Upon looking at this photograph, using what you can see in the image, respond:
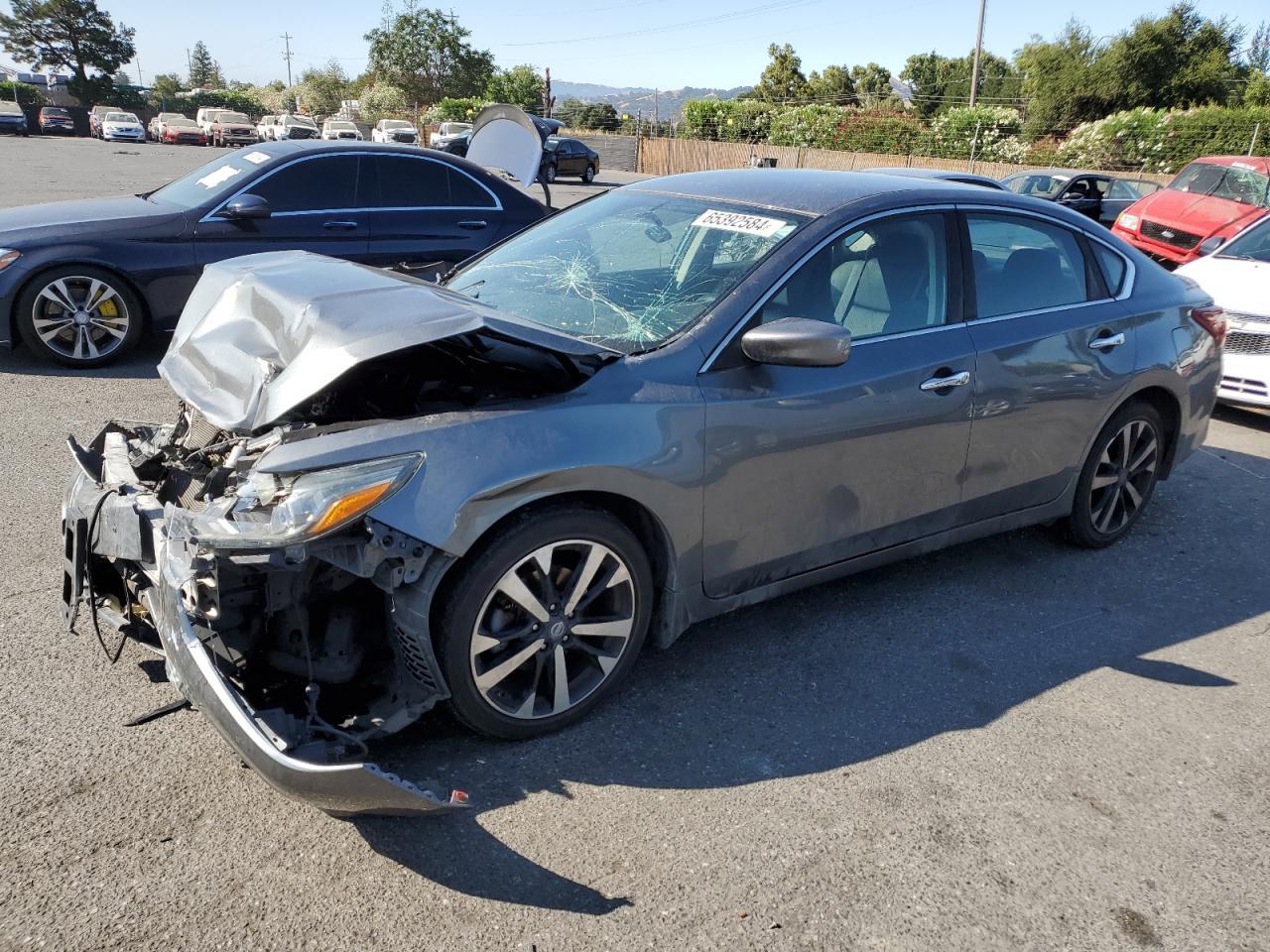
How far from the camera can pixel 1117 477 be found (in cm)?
465

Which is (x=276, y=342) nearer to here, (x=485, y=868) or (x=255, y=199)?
(x=485, y=868)

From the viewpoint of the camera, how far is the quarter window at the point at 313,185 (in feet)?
24.3

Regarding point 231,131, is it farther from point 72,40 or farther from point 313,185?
point 313,185

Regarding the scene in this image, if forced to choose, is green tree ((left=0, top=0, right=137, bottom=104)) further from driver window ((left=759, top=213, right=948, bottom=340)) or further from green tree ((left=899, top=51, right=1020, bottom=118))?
driver window ((left=759, top=213, right=948, bottom=340))

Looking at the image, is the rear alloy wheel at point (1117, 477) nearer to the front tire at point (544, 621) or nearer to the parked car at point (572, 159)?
the front tire at point (544, 621)

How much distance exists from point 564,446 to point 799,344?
33.0 inches

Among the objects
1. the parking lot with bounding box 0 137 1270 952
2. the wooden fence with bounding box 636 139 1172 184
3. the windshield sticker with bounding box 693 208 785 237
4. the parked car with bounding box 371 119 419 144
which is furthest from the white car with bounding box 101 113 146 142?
the windshield sticker with bounding box 693 208 785 237

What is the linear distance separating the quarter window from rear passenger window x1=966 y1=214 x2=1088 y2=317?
5.30m

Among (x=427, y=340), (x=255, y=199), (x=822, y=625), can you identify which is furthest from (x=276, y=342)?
(x=255, y=199)

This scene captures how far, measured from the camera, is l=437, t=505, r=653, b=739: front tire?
2766 millimetres

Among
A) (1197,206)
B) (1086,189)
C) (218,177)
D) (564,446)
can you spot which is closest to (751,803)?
(564,446)

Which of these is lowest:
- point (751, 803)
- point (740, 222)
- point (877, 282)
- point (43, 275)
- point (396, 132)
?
point (751, 803)

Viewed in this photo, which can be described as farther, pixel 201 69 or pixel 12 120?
pixel 201 69

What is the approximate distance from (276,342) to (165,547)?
74cm
